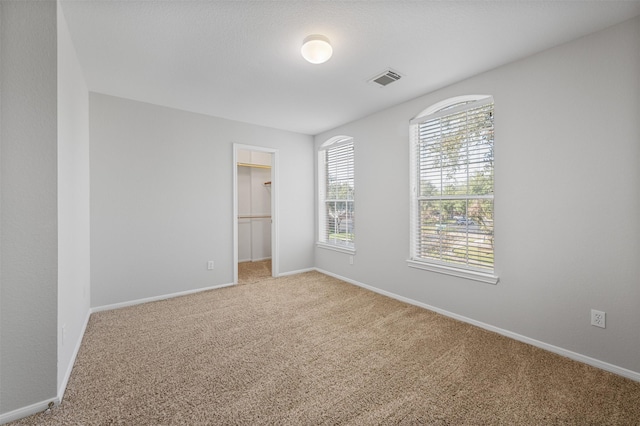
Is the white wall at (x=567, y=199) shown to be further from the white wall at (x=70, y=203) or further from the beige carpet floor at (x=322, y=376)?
the white wall at (x=70, y=203)

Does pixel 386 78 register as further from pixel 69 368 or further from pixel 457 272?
pixel 69 368

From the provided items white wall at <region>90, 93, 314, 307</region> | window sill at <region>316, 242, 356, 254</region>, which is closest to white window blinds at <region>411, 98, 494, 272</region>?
window sill at <region>316, 242, 356, 254</region>

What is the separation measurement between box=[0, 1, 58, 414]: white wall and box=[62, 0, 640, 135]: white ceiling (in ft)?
1.35

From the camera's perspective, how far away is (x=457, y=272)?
9.46 feet

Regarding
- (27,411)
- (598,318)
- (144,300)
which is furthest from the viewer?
(144,300)

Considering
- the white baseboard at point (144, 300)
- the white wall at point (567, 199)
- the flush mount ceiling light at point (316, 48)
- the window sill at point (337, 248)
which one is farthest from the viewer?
the window sill at point (337, 248)

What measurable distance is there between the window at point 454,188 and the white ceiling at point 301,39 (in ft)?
1.40

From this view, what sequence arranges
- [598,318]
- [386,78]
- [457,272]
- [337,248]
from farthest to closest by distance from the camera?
[337,248] < [457,272] < [386,78] < [598,318]

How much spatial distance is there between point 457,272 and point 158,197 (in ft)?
12.2

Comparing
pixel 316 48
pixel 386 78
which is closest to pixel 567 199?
pixel 386 78

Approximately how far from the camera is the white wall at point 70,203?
1.76 metres

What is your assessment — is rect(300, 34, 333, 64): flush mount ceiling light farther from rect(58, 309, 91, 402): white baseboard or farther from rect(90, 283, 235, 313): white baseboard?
rect(90, 283, 235, 313): white baseboard

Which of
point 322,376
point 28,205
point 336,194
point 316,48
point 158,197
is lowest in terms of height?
point 322,376

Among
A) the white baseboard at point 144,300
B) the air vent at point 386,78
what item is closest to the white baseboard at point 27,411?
the white baseboard at point 144,300
